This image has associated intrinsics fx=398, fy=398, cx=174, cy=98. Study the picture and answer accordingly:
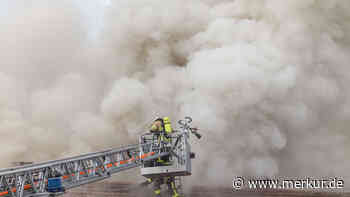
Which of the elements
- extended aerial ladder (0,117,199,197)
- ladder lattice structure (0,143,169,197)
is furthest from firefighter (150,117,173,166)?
ladder lattice structure (0,143,169,197)

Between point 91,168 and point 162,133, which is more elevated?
point 162,133

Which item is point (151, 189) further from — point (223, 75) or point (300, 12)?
point (300, 12)

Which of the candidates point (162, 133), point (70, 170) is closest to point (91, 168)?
point (70, 170)

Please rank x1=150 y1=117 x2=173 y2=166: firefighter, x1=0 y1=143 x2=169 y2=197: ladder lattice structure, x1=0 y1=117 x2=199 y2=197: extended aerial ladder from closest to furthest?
x1=0 y1=143 x2=169 y2=197: ladder lattice structure < x1=0 y1=117 x2=199 y2=197: extended aerial ladder < x1=150 y1=117 x2=173 y2=166: firefighter

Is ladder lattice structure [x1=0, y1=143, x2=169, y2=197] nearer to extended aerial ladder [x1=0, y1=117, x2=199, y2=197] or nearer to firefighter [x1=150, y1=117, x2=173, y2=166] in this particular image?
extended aerial ladder [x1=0, y1=117, x2=199, y2=197]

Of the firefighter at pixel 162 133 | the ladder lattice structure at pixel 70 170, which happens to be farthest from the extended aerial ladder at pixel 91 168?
the firefighter at pixel 162 133

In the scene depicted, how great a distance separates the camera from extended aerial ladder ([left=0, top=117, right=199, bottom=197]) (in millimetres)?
7139

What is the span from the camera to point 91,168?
9180mm

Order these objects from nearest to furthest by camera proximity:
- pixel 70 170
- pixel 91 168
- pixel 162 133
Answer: pixel 70 170 → pixel 91 168 → pixel 162 133

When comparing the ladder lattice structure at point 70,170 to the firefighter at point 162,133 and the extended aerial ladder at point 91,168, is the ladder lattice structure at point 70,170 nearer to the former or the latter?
the extended aerial ladder at point 91,168

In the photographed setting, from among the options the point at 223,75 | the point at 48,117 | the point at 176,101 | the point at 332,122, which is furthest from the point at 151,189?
the point at 332,122

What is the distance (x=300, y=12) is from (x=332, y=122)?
6.35 meters

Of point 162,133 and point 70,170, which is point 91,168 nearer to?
point 70,170

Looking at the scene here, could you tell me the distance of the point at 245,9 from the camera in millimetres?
17500
